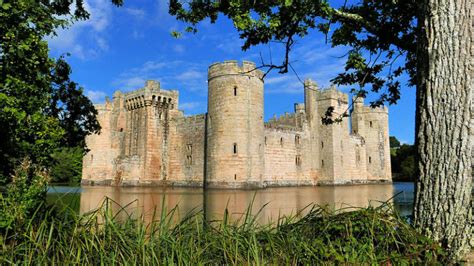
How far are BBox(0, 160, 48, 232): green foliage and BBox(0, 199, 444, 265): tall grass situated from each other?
0.11 metres

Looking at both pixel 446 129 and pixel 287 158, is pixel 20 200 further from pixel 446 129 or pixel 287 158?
pixel 287 158

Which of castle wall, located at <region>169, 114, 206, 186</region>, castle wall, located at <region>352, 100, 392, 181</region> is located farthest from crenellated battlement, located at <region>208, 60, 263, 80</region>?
castle wall, located at <region>352, 100, 392, 181</region>

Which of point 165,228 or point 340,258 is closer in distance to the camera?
point 340,258

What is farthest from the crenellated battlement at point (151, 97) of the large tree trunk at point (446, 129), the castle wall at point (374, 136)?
the large tree trunk at point (446, 129)

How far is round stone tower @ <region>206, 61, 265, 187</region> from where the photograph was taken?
25016mm

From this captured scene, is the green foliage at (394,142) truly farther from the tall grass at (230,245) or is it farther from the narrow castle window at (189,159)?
the tall grass at (230,245)

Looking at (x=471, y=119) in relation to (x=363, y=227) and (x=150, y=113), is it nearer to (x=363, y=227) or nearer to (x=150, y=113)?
(x=363, y=227)

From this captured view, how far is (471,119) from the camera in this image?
3.20 metres

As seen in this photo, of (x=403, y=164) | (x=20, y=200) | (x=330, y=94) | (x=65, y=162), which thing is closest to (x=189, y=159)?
(x=65, y=162)

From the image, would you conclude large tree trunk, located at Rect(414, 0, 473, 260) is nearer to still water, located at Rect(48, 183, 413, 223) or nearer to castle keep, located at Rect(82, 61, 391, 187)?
still water, located at Rect(48, 183, 413, 223)

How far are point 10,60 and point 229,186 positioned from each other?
20016 mm

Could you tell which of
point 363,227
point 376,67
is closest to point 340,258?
point 363,227

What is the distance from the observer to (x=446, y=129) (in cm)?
326

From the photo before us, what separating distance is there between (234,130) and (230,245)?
22112 millimetres
